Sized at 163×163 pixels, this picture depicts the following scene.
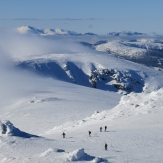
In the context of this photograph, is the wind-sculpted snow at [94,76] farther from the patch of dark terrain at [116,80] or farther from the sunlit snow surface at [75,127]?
the sunlit snow surface at [75,127]

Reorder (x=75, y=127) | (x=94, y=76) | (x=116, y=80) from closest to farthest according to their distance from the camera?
(x=75, y=127) < (x=116, y=80) < (x=94, y=76)

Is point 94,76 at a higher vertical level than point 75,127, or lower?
higher

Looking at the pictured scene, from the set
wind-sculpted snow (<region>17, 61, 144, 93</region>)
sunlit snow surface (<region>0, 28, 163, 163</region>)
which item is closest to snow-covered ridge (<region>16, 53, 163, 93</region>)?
wind-sculpted snow (<region>17, 61, 144, 93</region>)

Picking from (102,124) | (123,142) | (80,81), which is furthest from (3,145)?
(80,81)

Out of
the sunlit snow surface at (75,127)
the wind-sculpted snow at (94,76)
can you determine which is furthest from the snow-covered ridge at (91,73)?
the sunlit snow surface at (75,127)

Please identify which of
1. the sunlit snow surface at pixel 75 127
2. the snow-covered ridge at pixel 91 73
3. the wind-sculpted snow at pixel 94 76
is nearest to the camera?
the sunlit snow surface at pixel 75 127

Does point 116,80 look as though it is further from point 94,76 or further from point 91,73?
point 91,73

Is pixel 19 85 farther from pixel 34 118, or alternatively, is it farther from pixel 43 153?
pixel 43 153

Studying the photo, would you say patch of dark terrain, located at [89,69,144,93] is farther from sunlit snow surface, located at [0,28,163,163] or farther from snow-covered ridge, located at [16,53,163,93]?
sunlit snow surface, located at [0,28,163,163]

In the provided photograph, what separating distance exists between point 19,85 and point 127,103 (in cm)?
5609

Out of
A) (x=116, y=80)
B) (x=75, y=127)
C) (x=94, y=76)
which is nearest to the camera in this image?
(x=75, y=127)

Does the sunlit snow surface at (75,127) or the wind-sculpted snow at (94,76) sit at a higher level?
the wind-sculpted snow at (94,76)

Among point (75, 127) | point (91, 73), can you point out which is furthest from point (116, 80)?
point (75, 127)

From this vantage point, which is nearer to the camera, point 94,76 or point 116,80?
point 116,80
